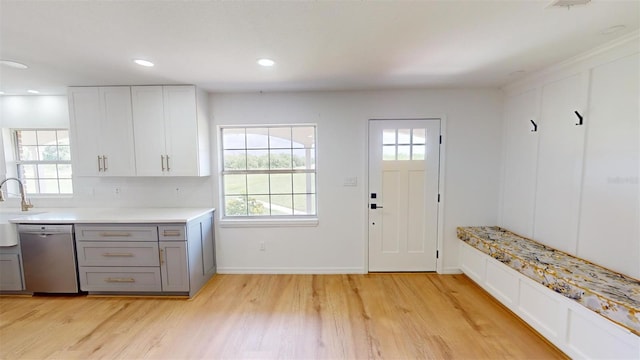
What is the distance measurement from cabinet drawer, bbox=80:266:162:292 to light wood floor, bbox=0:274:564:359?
5.6 inches

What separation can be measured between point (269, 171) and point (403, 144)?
180cm

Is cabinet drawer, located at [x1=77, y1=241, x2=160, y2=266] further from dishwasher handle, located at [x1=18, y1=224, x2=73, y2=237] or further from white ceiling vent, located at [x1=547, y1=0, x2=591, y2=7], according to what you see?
white ceiling vent, located at [x1=547, y1=0, x2=591, y2=7]

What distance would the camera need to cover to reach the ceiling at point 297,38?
1438 mm

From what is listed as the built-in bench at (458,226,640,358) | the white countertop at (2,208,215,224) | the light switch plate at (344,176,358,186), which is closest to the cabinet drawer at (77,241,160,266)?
the white countertop at (2,208,215,224)

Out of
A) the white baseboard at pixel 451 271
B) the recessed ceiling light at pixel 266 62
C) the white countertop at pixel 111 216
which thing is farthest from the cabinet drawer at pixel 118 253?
the white baseboard at pixel 451 271

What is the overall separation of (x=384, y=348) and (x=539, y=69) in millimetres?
2969

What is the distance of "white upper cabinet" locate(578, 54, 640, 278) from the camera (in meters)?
1.81

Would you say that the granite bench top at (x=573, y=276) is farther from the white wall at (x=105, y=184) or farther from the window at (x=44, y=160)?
the window at (x=44, y=160)

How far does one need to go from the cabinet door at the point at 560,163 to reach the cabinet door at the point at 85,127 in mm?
4880

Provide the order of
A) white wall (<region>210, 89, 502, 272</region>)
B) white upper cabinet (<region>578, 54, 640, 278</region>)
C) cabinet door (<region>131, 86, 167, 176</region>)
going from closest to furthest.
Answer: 1. white upper cabinet (<region>578, 54, 640, 278</region>)
2. cabinet door (<region>131, 86, 167, 176</region>)
3. white wall (<region>210, 89, 502, 272</region>)

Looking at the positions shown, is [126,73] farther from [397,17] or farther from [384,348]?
[384,348]

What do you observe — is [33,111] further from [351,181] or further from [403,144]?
[403,144]

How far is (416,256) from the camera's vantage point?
3357mm

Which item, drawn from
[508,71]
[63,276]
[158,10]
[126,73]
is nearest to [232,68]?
[158,10]
